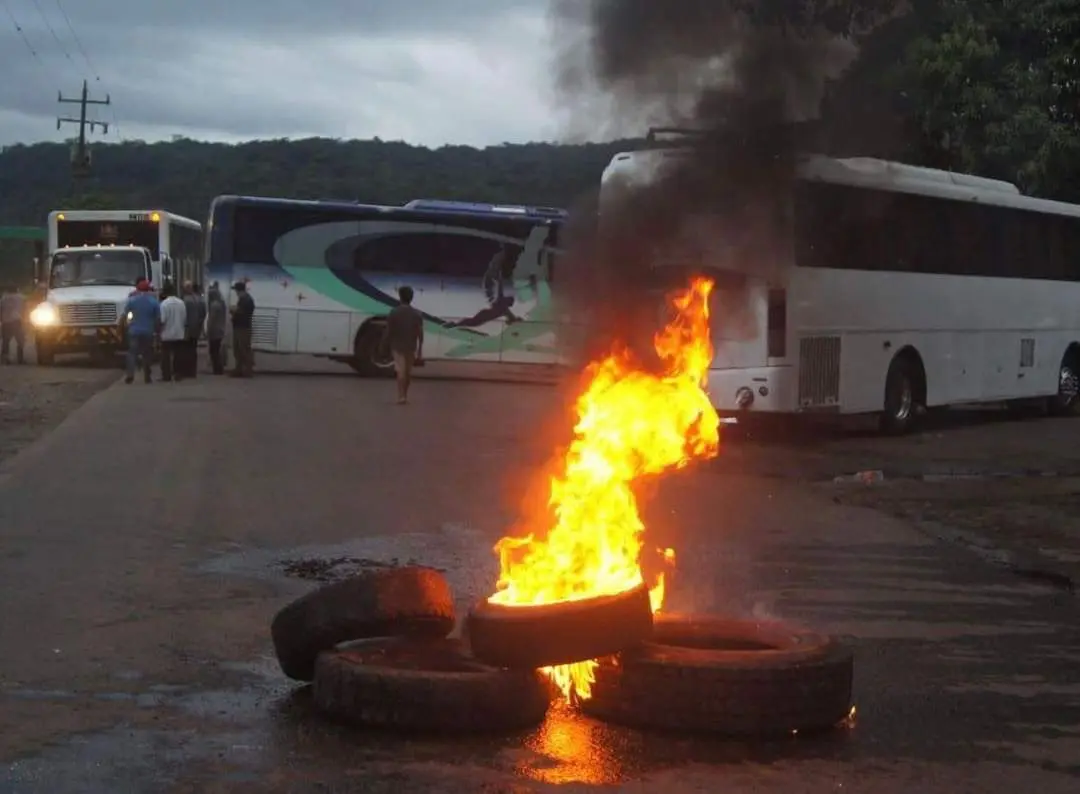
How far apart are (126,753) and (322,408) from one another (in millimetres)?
17962

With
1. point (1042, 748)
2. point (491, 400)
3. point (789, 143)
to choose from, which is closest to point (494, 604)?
point (1042, 748)

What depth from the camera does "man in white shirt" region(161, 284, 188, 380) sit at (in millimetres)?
27781

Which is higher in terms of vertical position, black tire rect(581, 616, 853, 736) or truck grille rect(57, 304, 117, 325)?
truck grille rect(57, 304, 117, 325)

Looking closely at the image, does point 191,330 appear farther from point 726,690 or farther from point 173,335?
point 726,690

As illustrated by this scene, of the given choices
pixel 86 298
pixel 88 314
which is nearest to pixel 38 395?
pixel 88 314

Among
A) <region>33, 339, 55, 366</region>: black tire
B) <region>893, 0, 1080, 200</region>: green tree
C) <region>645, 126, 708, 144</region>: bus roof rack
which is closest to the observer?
<region>645, 126, 708, 144</region>: bus roof rack

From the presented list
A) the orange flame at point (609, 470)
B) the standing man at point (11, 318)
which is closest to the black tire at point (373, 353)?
the standing man at point (11, 318)

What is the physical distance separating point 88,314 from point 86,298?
37cm

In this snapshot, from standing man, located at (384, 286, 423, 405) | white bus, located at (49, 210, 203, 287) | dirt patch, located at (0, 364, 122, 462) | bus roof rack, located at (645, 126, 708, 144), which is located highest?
white bus, located at (49, 210, 203, 287)

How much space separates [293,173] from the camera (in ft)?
243

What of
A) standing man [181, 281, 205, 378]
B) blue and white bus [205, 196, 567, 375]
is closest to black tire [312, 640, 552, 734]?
standing man [181, 281, 205, 378]

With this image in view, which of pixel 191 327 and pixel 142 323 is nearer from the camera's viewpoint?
pixel 142 323

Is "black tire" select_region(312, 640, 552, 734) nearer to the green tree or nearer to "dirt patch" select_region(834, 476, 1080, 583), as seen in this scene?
"dirt patch" select_region(834, 476, 1080, 583)

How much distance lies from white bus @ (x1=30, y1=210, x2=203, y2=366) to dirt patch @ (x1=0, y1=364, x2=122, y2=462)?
0.75m
